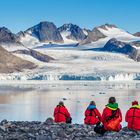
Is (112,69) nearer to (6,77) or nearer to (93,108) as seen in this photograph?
(6,77)

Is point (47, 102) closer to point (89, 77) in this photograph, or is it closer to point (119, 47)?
point (89, 77)

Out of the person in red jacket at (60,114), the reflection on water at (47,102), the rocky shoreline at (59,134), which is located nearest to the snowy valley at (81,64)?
the reflection on water at (47,102)

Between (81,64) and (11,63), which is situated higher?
(11,63)

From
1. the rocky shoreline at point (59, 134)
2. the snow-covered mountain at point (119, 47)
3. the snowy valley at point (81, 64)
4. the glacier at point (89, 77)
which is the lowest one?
the rocky shoreline at point (59, 134)

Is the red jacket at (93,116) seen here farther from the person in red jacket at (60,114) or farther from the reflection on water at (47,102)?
the reflection on water at (47,102)

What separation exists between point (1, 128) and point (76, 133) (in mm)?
1593

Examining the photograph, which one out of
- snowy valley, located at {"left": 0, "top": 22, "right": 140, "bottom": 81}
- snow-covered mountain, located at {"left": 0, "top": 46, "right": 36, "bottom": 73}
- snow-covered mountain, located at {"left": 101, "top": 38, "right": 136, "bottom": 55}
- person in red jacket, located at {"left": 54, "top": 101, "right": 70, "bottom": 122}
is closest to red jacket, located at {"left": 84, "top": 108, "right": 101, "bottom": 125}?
person in red jacket, located at {"left": 54, "top": 101, "right": 70, "bottom": 122}

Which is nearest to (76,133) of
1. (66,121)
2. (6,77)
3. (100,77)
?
(66,121)

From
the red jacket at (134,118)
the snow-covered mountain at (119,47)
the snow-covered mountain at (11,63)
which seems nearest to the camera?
the red jacket at (134,118)

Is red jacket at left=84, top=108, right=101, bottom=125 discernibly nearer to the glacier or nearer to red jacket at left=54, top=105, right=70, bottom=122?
red jacket at left=54, top=105, right=70, bottom=122

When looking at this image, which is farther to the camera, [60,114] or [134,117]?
[60,114]

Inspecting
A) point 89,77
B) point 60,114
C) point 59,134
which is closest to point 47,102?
point 60,114

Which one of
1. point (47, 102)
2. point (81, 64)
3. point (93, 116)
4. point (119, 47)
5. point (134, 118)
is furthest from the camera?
point (119, 47)

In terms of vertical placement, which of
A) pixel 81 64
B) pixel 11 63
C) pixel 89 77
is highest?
pixel 11 63
